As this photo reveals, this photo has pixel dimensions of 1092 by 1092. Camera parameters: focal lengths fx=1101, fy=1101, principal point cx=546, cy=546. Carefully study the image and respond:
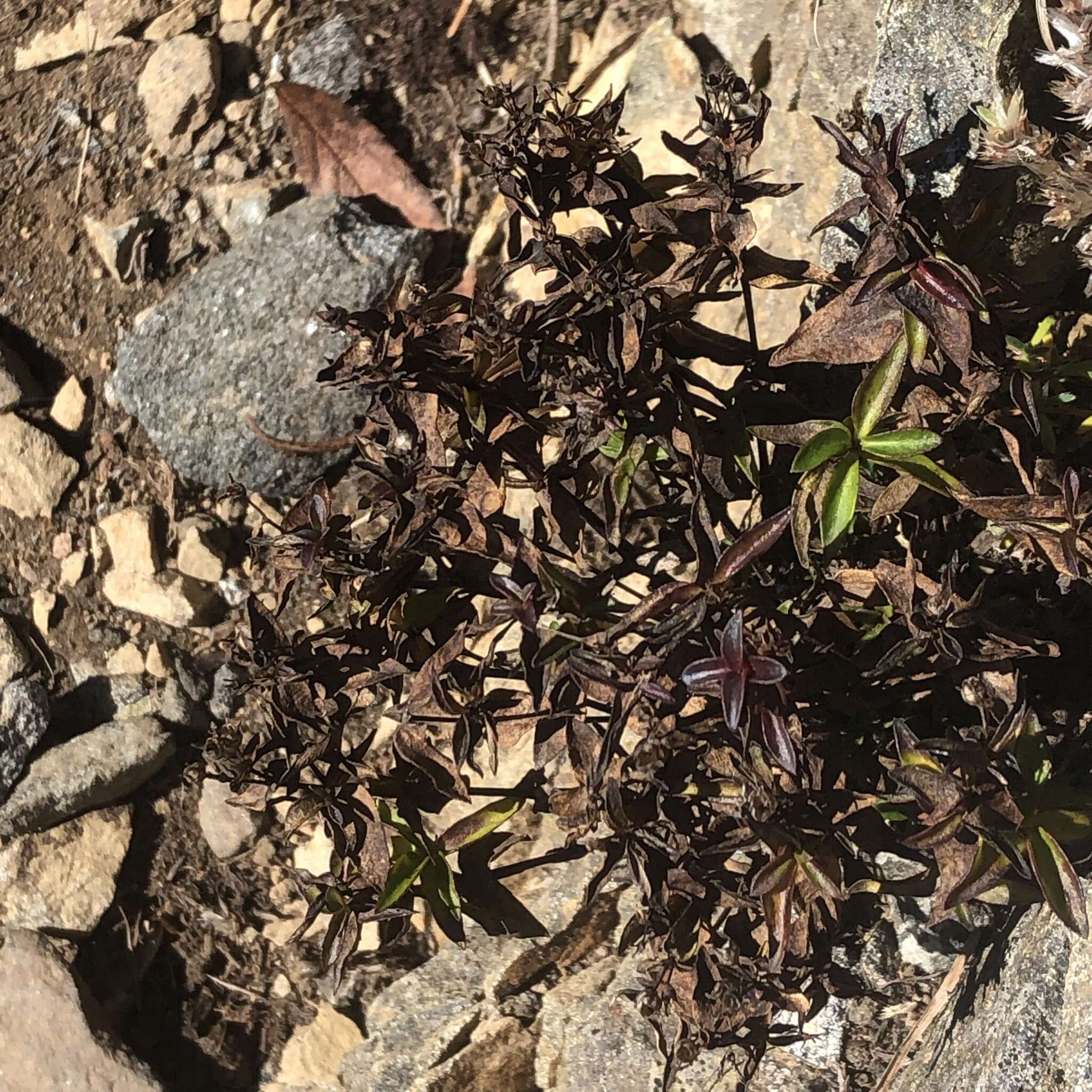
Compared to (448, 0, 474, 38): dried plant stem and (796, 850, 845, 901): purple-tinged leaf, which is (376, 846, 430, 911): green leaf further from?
(448, 0, 474, 38): dried plant stem

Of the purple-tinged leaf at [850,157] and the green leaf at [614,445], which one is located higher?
the purple-tinged leaf at [850,157]

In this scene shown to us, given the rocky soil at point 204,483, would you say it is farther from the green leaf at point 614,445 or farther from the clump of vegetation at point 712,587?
the green leaf at point 614,445

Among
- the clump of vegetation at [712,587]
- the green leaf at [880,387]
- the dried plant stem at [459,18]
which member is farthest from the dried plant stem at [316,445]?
the dried plant stem at [459,18]

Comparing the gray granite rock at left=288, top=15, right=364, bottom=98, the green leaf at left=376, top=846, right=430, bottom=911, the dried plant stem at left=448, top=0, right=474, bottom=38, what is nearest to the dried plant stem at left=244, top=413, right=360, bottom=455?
the green leaf at left=376, top=846, right=430, bottom=911

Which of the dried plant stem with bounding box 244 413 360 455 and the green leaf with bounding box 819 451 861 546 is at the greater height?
the dried plant stem with bounding box 244 413 360 455

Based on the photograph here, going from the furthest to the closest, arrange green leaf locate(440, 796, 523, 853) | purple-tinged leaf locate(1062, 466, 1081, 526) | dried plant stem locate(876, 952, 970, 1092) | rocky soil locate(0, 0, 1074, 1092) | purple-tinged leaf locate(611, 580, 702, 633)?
rocky soil locate(0, 0, 1074, 1092), dried plant stem locate(876, 952, 970, 1092), green leaf locate(440, 796, 523, 853), purple-tinged leaf locate(611, 580, 702, 633), purple-tinged leaf locate(1062, 466, 1081, 526)

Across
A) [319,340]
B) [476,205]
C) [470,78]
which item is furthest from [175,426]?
[470,78]

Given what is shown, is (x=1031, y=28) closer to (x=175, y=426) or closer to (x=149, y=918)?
(x=175, y=426)
